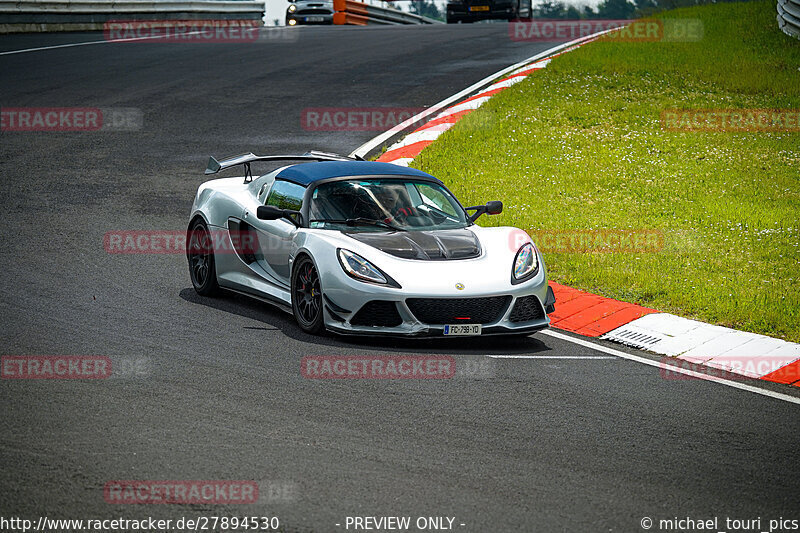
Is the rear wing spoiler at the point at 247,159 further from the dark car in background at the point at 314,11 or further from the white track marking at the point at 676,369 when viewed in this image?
the dark car in background at the point at 314,11

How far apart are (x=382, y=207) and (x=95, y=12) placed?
21.9m

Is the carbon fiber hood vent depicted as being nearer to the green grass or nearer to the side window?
the side window

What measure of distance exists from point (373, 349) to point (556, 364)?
1.35 meters

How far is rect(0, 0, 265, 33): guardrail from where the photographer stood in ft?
84.8

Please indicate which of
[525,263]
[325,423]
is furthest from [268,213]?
[325,423]

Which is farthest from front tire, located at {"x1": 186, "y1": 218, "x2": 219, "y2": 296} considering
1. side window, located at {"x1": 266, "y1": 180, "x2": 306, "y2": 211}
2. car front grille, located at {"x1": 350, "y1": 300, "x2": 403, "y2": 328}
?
car front grille, located at {"x1": 350, "y1": 300, "x2": 403, "y2": 328}

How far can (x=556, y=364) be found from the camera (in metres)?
7.35

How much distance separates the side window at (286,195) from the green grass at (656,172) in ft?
9.40

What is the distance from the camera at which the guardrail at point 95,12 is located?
25859 mm

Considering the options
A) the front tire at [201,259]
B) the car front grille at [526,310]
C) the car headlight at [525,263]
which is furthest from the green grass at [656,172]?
the front tire at [201,259]

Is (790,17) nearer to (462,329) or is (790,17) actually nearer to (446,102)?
(446,102)

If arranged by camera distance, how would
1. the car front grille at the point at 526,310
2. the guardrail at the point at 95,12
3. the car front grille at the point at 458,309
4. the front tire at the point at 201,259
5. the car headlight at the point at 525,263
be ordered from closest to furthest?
the car front grille at the point at 458,309, the car front grille at the point at 526,310, the car headlight at the point at 525,263, the front tire at the point at 201,259, the guardrail at the point at 95,12

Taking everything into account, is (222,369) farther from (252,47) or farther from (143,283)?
(252,47)

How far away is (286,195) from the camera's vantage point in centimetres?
889
